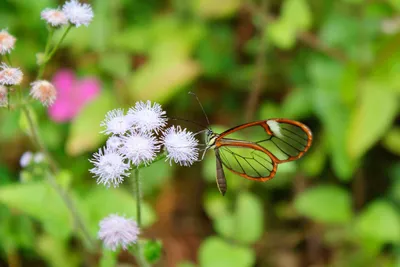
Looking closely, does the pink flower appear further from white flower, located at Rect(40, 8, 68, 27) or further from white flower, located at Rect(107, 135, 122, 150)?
white flower, located at Rect(107, 135, 122, 150)

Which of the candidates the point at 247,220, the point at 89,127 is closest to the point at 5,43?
the point at 89,127

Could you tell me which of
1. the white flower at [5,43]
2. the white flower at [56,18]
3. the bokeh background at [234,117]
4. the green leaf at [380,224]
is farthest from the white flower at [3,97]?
the green leaf at [380,224]

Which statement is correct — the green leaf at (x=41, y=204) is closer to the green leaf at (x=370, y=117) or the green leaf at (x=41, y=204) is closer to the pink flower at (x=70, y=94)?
the pink flower at (x=70, y=94)

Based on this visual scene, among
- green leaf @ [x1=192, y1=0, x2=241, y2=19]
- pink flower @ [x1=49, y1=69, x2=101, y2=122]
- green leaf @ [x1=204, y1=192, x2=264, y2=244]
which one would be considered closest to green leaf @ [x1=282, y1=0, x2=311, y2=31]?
green leaf @ [x1=192, y1=0, x2=241, y2=19]

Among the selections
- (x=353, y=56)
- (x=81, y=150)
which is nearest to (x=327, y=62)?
(x=353, y=56)

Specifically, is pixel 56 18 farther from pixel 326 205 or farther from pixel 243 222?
pixel 326 205
